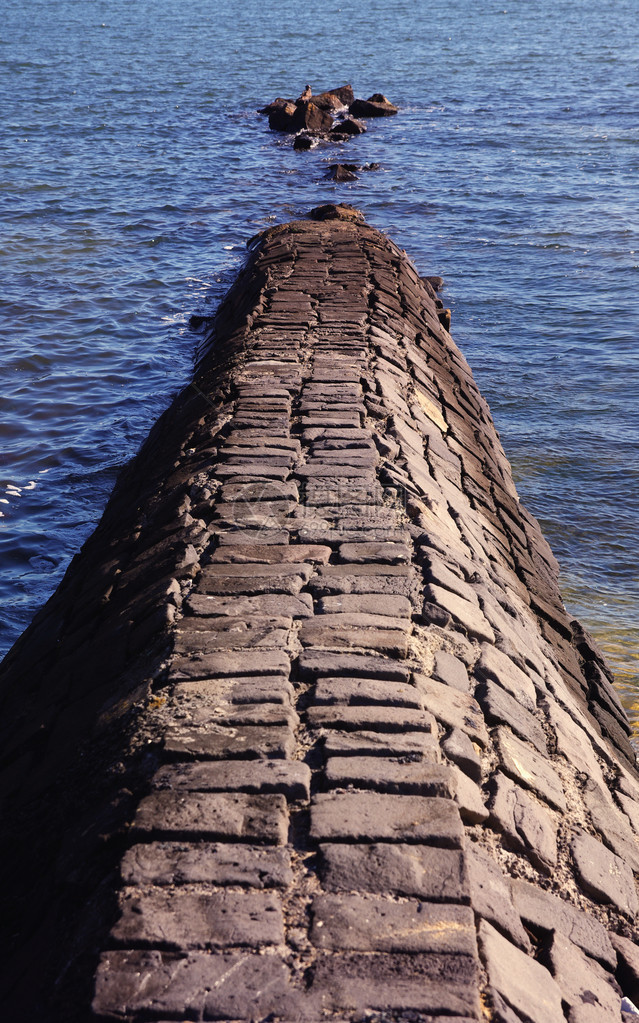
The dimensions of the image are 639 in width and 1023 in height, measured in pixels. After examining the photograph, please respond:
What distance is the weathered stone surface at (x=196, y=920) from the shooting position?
186 cm

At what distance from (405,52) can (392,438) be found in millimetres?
30534

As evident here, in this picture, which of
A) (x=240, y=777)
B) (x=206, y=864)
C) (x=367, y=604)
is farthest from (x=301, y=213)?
(x=206, y=864)

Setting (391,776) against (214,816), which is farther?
(391,776)

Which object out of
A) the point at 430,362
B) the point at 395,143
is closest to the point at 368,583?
the point at 430,362

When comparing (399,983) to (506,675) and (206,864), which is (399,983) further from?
(506,675)

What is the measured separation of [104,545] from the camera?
A: 4324 millimetres

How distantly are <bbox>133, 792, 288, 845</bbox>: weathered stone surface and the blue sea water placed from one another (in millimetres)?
3082

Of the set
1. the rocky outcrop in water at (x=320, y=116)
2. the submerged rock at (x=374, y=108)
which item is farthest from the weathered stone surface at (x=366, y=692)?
the submerged rock at (x=374, y=108)

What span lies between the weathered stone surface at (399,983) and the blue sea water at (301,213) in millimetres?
3184

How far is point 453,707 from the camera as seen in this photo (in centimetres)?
265

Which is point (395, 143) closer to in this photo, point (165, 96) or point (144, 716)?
point (165, 96)

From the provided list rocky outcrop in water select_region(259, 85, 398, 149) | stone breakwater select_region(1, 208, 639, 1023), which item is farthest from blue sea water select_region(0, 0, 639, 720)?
stone breakwater select_region(1, 208, 639, 1023)

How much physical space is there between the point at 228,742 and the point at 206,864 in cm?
38

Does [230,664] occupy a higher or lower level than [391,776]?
higher
